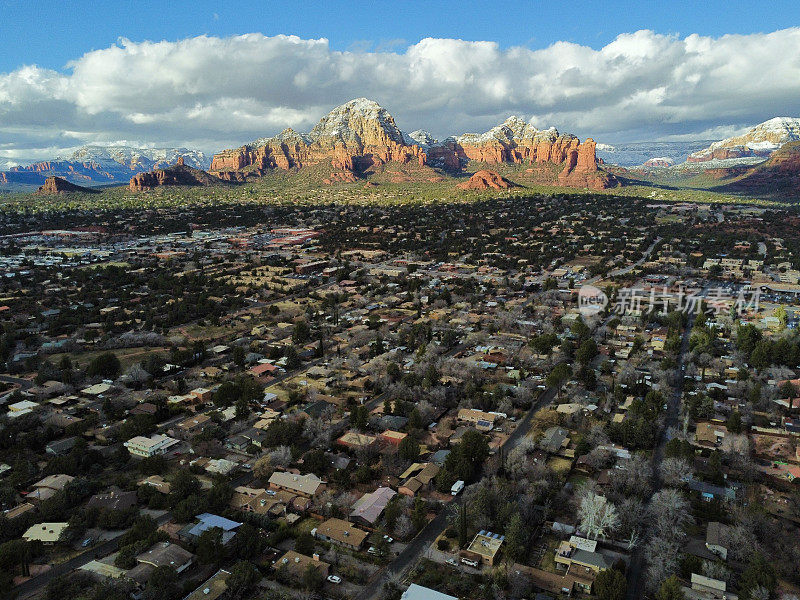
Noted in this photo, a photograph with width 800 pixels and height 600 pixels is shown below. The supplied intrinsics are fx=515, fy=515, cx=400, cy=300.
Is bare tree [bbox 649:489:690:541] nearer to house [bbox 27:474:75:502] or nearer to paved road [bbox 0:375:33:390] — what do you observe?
house [bbox 27:474:75:502]

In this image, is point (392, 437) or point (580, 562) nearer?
point (580, 562)

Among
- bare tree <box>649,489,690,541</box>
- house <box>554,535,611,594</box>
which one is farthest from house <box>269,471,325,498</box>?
bare tree <box>649,489,690,541</box>

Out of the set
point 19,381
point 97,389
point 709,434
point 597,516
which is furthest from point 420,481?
point 19,381

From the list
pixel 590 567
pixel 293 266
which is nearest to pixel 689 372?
pixel 590 567

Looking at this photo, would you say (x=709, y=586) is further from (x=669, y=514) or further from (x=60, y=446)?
(x=60, y=446)

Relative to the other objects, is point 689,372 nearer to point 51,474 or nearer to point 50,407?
point 51,474
